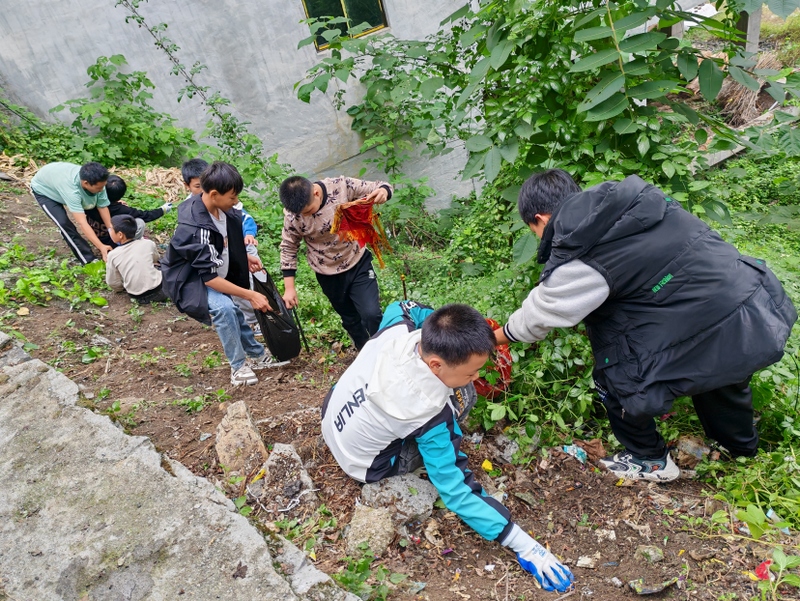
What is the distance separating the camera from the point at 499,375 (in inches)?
116

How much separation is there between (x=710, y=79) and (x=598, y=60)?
60 centimetres

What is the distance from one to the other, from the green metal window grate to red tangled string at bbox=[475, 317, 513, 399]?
228 inches

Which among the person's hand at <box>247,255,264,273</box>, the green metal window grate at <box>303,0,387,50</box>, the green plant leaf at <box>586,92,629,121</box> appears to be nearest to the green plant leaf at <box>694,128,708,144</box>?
the green plant leaf at <box>586,92,629,121</box>

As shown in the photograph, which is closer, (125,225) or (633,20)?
(633,20)

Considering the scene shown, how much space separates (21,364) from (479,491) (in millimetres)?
2815

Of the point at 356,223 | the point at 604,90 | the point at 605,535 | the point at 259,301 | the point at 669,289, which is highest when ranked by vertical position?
the point at 604,90

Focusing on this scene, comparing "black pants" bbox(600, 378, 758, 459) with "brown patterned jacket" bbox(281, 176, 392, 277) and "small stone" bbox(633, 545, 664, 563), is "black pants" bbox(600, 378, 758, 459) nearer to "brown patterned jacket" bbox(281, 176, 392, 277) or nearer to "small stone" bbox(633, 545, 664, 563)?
"small stone" bbox(633, 545, 664, 563)

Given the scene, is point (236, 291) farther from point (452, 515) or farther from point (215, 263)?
point (452, 515)

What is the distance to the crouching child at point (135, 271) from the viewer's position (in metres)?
4.93

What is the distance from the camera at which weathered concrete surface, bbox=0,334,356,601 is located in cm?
188

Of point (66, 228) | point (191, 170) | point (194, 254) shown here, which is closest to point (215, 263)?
point (194, 254)

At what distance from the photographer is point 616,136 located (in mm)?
2756

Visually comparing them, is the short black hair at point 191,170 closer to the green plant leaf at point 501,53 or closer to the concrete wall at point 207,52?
the green plant leaf at point 501,53

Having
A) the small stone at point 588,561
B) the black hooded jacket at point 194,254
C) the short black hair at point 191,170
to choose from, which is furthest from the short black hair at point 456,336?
the short black hair at point 191,170
